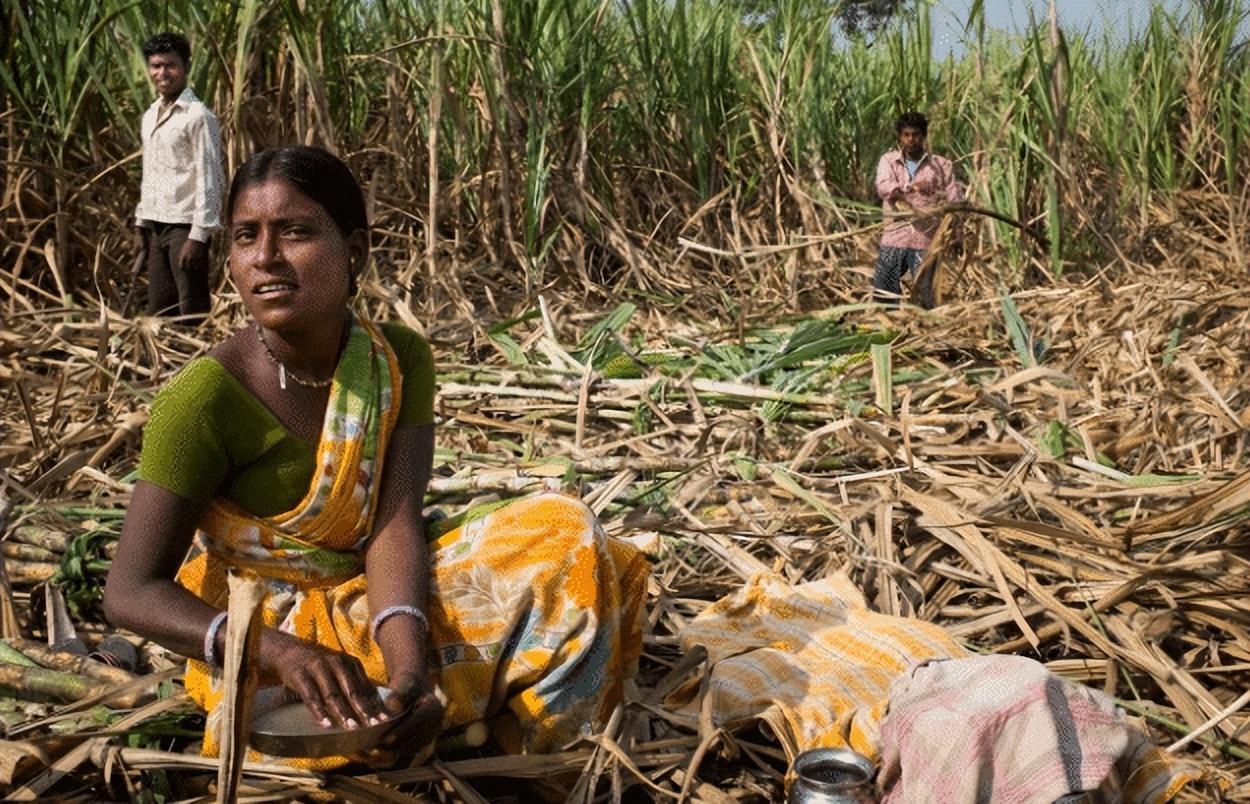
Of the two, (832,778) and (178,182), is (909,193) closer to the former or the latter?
(178,182)

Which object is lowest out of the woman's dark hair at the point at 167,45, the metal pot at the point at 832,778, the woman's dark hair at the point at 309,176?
the metal pot at the point at 832,778

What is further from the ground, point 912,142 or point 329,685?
point 912,142

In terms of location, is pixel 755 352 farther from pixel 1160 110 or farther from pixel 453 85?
pixel 1160 110

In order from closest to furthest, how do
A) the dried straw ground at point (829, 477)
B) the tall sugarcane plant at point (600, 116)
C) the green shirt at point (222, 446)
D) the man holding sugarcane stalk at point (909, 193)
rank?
the green shirt at point (222, 446) < the dried straw ground at point (829, 477) < the tall sugarcane plant at point (600, 116) < the man holding sugarcane stalk at point (909, 193)

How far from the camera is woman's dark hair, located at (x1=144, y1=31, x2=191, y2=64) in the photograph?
4.09 metres

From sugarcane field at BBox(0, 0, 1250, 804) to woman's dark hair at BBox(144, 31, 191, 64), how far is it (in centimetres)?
1

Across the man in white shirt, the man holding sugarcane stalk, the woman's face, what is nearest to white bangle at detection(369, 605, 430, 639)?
the woman's face

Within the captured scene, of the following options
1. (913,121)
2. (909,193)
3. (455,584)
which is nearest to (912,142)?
(913,121)

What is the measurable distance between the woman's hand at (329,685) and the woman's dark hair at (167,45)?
306 cm

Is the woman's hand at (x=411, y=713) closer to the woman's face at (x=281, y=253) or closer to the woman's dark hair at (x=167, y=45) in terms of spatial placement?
the woman's face at (x=281, y=253)

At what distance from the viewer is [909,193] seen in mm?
5766

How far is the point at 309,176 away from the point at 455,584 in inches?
23.8

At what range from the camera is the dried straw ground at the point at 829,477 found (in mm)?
1919

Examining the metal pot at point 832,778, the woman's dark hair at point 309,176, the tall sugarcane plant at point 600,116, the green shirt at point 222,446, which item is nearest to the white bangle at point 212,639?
the green shirt at point 222,446
